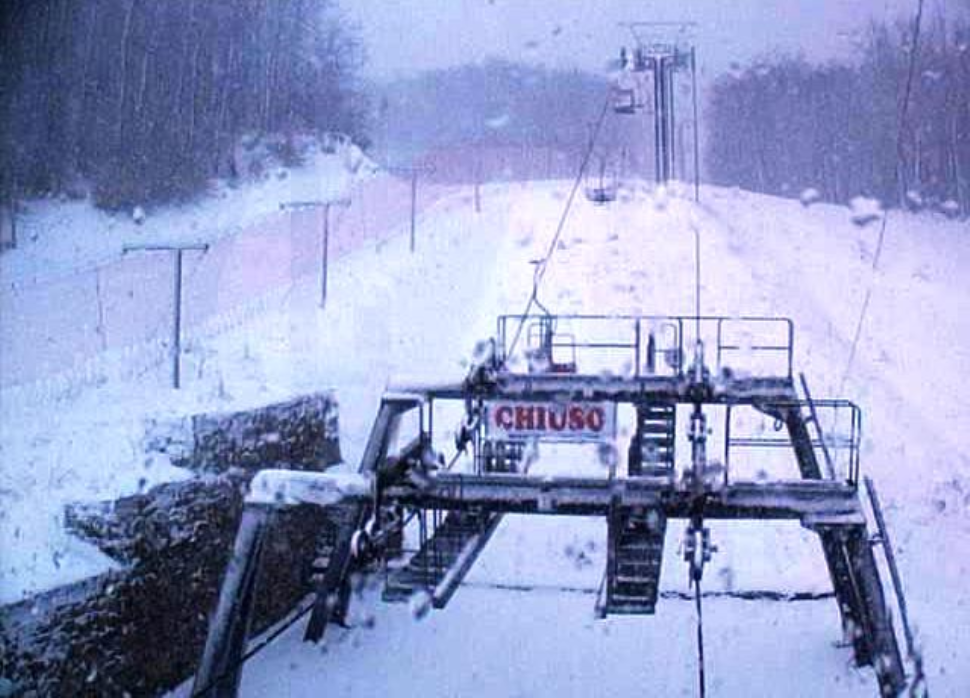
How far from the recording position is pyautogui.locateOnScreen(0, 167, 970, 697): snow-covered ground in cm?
485

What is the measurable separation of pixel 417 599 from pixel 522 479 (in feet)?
2.88

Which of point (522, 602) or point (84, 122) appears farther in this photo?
point (84, 122)

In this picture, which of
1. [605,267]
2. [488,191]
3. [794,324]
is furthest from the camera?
[488,191]

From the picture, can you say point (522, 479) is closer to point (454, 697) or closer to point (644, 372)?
point (454, 697)

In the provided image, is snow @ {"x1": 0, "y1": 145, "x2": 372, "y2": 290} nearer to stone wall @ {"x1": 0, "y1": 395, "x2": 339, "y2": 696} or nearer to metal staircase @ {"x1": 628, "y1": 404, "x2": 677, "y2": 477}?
stone wall @ {"x1": 0, "y1": 395, "x2": 339, "y2": 696}

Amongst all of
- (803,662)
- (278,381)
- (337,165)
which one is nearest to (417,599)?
(803,662)

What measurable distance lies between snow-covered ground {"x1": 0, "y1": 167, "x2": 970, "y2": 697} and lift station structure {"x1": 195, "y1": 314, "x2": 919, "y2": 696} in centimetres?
30

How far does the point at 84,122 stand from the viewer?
11.2 metres

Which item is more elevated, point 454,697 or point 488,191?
point 488,191

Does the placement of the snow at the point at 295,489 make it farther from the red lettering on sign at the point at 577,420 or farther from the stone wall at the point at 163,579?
the red lettering on sign at the point at 577,420

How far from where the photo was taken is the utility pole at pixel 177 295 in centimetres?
653

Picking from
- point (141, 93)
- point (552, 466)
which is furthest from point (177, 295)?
point (141, 93)

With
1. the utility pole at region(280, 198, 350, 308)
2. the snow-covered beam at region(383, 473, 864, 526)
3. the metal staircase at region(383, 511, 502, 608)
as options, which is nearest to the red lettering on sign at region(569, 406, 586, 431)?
the snow-covered beam at region(383, 473, 864, 526)

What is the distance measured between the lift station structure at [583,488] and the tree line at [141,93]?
3.17m
